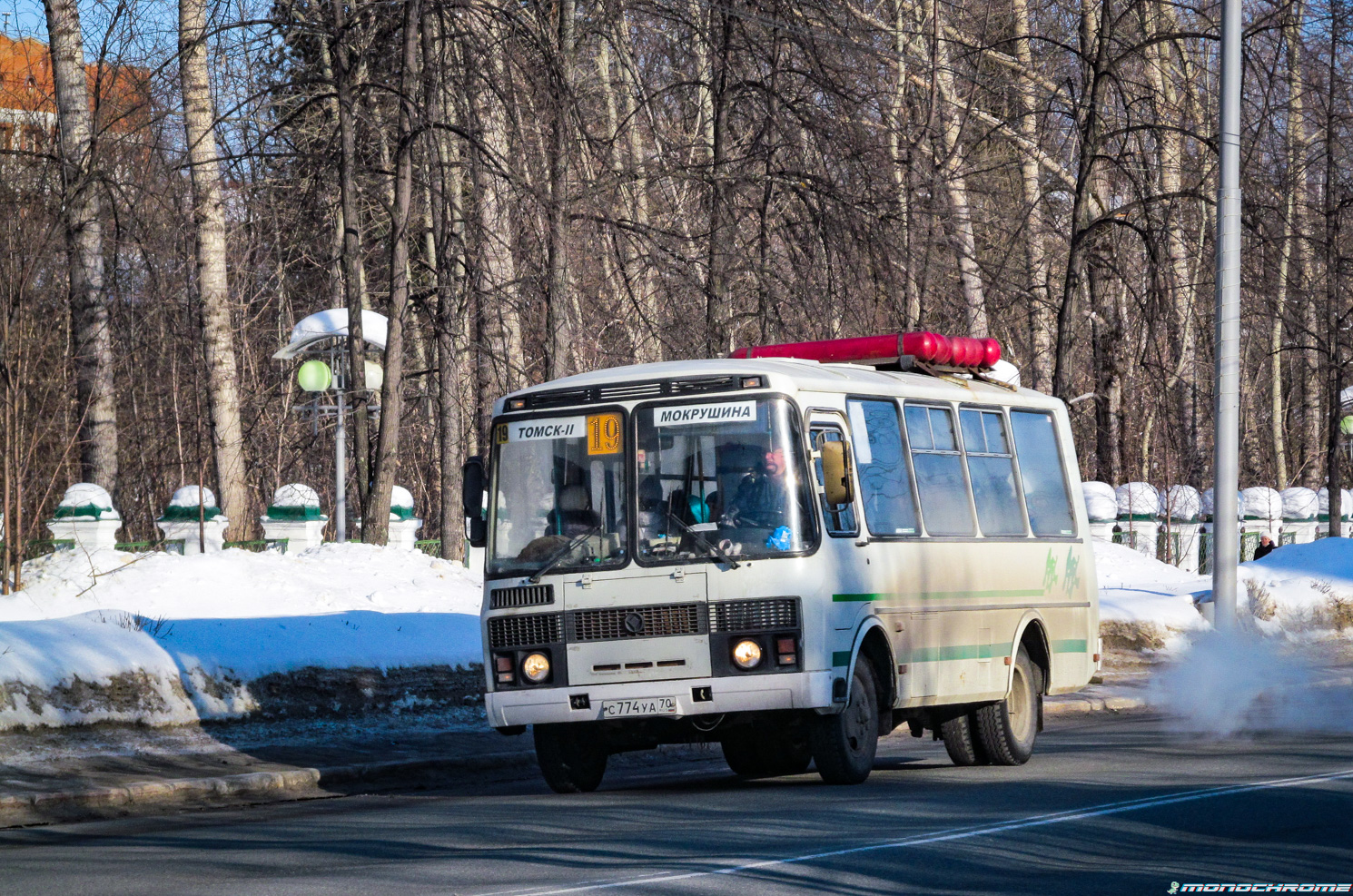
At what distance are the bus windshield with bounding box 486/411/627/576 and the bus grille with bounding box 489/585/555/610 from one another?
11 cm

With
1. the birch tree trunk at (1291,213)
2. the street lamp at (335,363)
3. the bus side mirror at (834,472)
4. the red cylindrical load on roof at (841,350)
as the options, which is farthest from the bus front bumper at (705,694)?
the birch tree trunk at (1291,213)

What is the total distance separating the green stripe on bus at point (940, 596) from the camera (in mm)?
11648

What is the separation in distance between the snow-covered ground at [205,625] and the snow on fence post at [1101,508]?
13.5 meters

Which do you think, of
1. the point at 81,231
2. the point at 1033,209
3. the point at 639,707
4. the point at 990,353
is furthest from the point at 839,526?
the point at 1033,209

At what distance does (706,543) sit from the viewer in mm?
11344

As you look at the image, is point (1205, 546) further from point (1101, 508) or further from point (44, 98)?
point (44, 98)

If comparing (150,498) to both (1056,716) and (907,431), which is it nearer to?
(1056,716)

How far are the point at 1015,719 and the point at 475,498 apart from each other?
454 cm

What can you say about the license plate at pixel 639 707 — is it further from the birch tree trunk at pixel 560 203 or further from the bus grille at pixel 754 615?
the birch tree trunk at pixel 560 203

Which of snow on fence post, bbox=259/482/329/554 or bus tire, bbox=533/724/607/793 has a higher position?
snow on fence post, bbox=259/482/329/554

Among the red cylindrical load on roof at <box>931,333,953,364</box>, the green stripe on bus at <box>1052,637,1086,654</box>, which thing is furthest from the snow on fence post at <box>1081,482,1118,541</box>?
the red cylindrical load on roof at <box>931,333,953,364</box>

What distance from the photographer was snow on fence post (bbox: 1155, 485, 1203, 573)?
1391 inches

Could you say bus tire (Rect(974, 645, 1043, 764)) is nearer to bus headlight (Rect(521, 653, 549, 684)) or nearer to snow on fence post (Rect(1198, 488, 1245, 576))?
bus headlight (Rect(521, 653, 549, 684))

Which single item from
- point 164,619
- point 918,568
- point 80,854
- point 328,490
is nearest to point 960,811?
point 918,568
